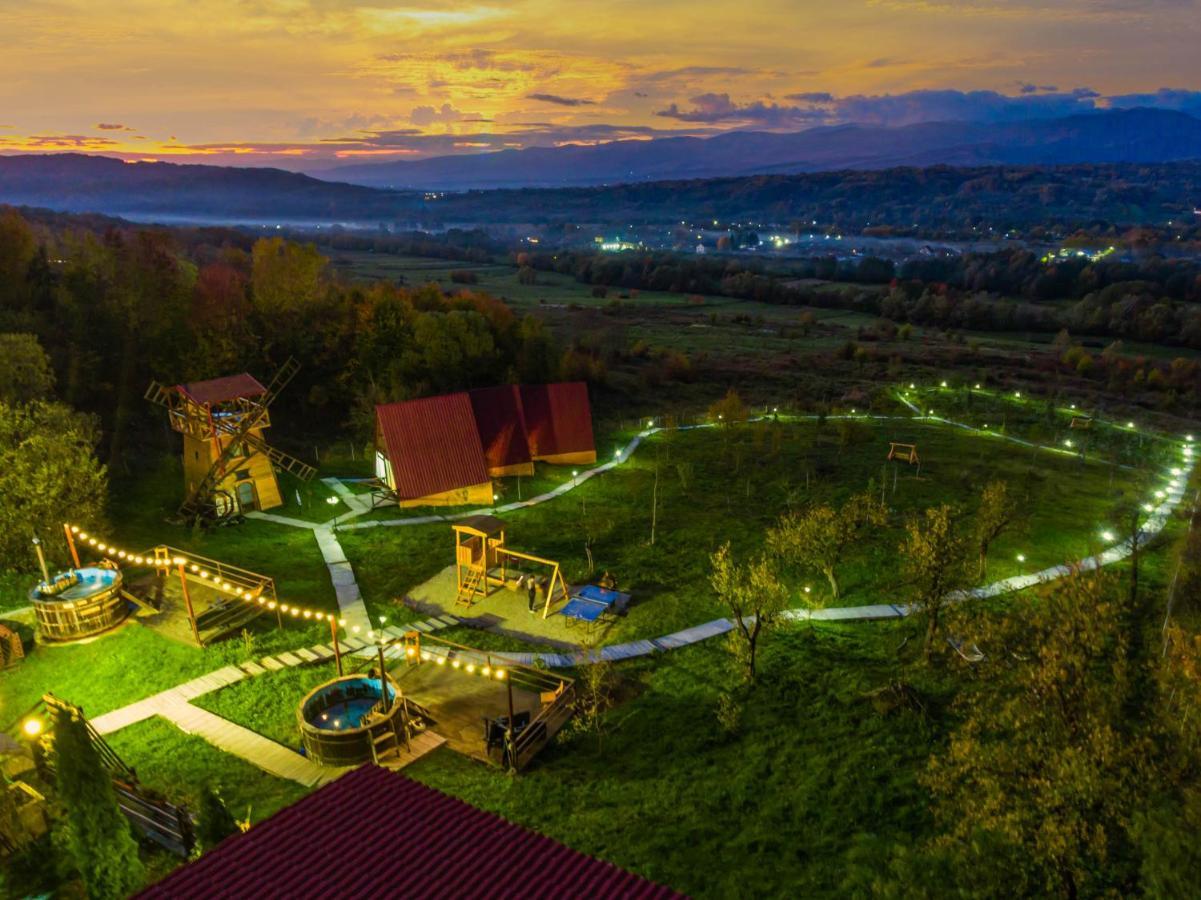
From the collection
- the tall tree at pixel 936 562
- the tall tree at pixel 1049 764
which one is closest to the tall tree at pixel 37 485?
the tall tree at pixel 936 562

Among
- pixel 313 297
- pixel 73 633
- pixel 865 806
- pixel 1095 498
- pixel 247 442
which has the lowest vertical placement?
pixel 1095 498

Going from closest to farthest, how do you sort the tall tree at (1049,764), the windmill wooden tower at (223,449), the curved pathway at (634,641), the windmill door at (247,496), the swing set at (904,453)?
the tall tree at (1049,764) < the curved pathway at (634,641) < the windmill wooden tower at (223,449) < the windmill door at (247,496) < the swing set at (904,453)

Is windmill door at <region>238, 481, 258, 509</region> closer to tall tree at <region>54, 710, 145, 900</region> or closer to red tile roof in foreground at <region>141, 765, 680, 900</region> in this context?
tall tree at <region>54, 710, 145, 900</region>

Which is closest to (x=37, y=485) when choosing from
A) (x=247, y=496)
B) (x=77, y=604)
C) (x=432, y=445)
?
(x=77, y=604)

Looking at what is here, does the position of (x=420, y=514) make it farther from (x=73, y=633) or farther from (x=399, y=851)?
(x=399, y=851)

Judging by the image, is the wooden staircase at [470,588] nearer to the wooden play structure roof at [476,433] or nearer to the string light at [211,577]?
the string light at [211,577]

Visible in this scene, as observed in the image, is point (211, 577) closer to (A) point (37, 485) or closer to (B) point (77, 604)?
(B) point (77, 604)

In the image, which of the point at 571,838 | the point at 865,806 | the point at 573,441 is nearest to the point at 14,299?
the point at 573,441
